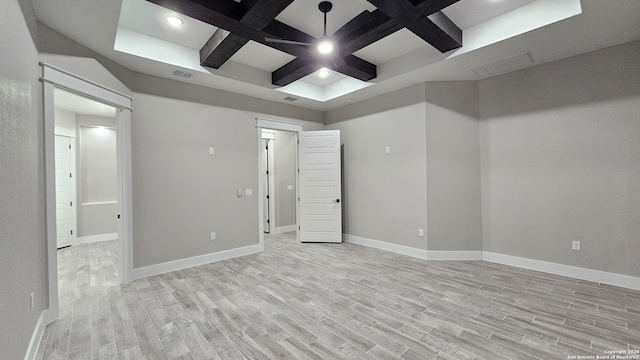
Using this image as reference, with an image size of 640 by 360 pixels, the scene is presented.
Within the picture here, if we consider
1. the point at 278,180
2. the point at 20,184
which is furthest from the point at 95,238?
the point at 20,184

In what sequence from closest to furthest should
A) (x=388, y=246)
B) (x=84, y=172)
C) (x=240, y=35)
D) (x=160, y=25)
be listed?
(x=240, y=35), (x=160, y=25), (x=388, y=246), (x=84, y=172)

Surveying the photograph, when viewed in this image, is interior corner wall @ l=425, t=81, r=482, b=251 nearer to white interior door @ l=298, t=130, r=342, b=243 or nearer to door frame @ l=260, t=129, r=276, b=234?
white interior door @ l=298, t=130, r=342, b=243

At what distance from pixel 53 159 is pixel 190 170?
168cm

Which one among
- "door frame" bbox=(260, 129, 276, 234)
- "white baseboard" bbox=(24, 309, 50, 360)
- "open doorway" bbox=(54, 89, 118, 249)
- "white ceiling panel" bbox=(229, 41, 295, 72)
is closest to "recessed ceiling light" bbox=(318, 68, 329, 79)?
"white ceiling panel" bbox=(229, 41, 295, 72)

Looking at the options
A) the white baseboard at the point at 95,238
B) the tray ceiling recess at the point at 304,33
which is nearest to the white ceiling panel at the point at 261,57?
the tray ceiling recess at the point at 304,33

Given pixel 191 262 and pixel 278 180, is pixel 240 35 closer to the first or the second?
pixel 191 262

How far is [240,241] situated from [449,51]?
172 inches

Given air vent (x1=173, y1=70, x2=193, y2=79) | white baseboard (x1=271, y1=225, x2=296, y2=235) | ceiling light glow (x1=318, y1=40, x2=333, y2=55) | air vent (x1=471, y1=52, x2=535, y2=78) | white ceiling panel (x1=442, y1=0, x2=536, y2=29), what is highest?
white ceiling panel (x1=442, y1=0, x2=536, y2=29)

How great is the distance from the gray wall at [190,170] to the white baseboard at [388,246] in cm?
199

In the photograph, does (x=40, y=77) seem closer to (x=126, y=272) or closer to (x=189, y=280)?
(x=126, y=272)

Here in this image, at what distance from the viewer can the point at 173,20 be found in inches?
120

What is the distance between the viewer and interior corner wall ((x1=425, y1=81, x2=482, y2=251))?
4.33 meters

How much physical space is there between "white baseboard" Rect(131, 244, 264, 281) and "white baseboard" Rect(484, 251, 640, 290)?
403 cm

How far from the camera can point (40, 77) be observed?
8.25 feet
